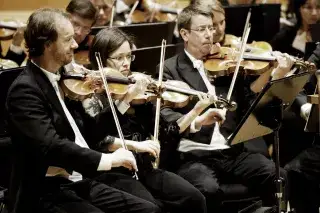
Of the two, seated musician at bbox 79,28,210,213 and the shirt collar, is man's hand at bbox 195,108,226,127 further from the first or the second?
the shirt collar

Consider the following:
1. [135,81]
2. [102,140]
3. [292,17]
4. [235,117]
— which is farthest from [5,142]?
[292,17]

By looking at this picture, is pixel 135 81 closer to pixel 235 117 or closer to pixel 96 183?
pixel 96 183

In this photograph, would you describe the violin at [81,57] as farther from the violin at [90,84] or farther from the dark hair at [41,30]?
the dark hair at [41,30]

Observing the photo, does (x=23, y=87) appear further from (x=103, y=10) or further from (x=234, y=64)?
(x=103, y=10)

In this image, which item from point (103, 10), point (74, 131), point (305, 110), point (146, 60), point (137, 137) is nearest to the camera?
point (74, 131)

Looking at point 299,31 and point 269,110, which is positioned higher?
point 299,31

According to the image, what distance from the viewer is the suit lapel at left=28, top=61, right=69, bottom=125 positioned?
7.54 ft

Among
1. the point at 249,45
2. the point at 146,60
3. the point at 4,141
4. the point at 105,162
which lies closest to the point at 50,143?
the point at 105,162

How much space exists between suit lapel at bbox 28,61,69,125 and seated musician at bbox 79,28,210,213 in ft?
1.13

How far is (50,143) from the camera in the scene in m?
2.21

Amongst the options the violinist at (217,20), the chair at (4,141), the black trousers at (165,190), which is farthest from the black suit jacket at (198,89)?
the chair at (4,141)

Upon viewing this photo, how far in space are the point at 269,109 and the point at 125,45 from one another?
81 cm

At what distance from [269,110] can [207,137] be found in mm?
551

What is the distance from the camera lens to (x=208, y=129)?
10.1 ft
